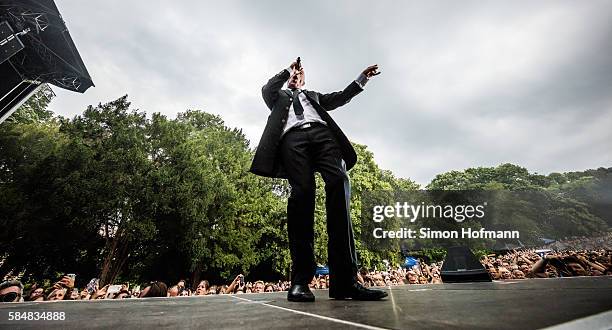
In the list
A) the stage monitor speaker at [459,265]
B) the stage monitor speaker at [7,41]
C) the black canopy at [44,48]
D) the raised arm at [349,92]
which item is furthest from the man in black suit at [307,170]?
the black canopy at [44,48]

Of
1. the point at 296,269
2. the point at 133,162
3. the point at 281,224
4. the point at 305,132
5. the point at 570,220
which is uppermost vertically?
the point at 570,220

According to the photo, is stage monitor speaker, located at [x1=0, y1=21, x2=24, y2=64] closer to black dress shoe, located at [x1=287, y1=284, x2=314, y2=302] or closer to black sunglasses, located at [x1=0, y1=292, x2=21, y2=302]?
black sunglasses, located at [x1=0, y1=292, x2=21, y2=302]

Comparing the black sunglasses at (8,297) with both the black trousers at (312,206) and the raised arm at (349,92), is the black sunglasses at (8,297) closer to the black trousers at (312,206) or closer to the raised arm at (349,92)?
the black trousers at (312,206)

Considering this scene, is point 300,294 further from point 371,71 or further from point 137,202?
point 137,202

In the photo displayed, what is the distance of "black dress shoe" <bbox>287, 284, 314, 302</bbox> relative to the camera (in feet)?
5.45

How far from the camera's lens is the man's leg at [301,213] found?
5.89ft

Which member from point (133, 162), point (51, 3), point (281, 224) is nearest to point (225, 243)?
point (281, 224)

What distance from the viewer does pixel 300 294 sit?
1688 mm

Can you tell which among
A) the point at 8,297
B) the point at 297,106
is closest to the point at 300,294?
the point at 297,106

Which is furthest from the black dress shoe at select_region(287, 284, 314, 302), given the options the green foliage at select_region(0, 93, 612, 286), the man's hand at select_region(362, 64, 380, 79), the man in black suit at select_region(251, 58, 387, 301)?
the green foliage at select_region(0, 93, 612, 286)

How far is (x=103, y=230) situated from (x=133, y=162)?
3.21 metres

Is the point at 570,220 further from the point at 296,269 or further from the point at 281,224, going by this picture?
the point at 296,269

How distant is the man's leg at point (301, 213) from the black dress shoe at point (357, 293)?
176 mm

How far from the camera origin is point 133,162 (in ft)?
40.3
